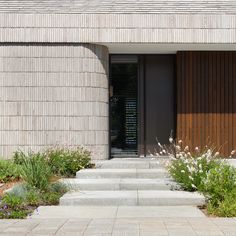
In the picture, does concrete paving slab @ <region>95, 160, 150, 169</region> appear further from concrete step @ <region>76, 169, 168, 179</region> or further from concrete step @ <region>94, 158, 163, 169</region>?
concrete step @ <region>76, 169, 168, 179</region>

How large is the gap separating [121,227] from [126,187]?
3.78 m

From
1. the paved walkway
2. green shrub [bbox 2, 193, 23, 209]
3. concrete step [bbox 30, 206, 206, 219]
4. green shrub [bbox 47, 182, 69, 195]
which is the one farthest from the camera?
green shrub [bbox 47, 182, 69, 195]

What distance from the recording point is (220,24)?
15406mm

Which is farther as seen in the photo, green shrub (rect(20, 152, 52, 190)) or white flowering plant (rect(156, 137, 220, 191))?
white flowering plant (rect(156, 137, 220, 191))

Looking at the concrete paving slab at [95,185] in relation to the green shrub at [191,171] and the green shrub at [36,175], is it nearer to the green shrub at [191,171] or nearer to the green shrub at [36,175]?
the green shrub at [36,175]

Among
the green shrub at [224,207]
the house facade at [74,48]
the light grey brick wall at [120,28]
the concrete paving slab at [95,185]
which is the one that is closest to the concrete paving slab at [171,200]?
the green shrub at [224,207]

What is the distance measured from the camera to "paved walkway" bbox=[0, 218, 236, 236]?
25.2 ft

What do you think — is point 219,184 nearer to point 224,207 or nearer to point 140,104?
point 224,207

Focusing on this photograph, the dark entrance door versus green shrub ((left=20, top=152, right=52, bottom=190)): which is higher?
the dark entrance door

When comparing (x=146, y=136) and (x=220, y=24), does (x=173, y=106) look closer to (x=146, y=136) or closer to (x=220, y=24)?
(x=146, y=136)

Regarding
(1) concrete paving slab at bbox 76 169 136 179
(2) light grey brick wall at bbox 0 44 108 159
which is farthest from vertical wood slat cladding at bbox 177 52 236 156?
(1) concrete paving slab at bbox 76 169 136 179

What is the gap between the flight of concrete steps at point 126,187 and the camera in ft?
34.5

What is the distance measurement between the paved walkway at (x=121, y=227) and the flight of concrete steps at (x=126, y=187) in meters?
1.65

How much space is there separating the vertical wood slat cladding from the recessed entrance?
0.72 meters
